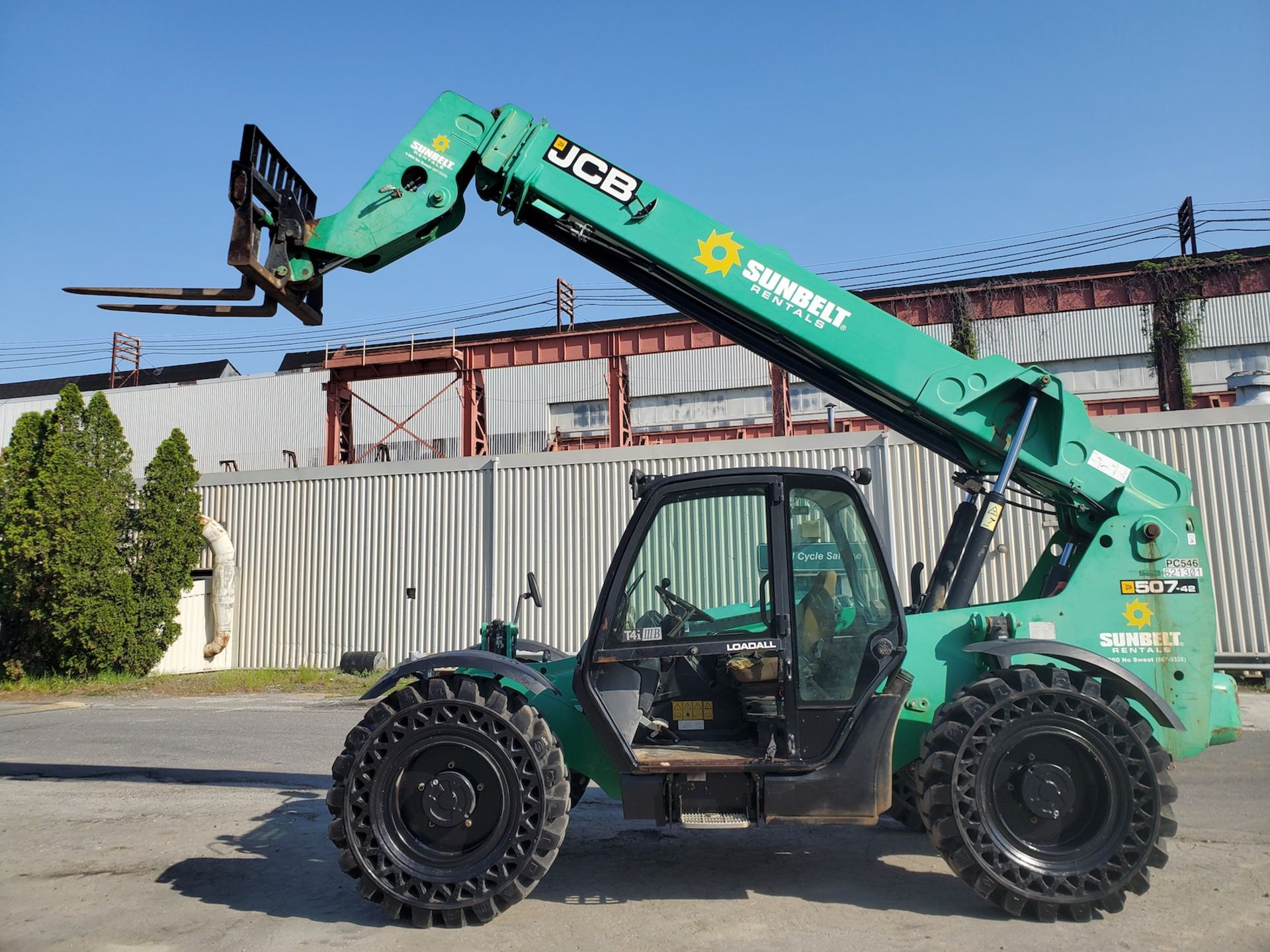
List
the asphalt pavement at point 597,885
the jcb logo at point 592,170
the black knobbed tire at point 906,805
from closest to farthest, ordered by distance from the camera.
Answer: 1. the asphalt pavement at point 597,885
2. the jcb logo at point 592,170
3. the black knobbed tire at point 906,805

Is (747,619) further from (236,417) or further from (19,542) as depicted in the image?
(236,417)

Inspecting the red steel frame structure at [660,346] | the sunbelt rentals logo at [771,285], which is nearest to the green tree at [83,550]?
the red steel frame structure at [660,346]

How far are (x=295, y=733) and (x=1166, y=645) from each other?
30.3ft

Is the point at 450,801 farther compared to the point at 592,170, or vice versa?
the point at 592,170

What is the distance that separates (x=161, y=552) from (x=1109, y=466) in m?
18.0

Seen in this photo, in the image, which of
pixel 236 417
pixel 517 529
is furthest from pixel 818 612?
pixel 236 417

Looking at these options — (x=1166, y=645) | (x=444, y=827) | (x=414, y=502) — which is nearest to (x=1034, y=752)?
(x=1166, y=645)

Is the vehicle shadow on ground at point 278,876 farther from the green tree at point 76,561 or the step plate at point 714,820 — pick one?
the green tree at point 76,561

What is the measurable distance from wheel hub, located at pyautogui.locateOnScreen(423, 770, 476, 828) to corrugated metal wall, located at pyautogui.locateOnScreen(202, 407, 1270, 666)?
40.6 feet

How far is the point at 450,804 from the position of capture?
15.4 feet

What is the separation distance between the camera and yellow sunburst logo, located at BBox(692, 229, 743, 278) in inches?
221

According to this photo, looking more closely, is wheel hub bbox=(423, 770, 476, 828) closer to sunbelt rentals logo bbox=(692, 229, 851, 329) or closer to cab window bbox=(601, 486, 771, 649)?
cab window bbox=(601, 486, 771, 649)

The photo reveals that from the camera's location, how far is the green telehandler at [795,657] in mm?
4520

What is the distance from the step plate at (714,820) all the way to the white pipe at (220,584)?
56.7 feet
